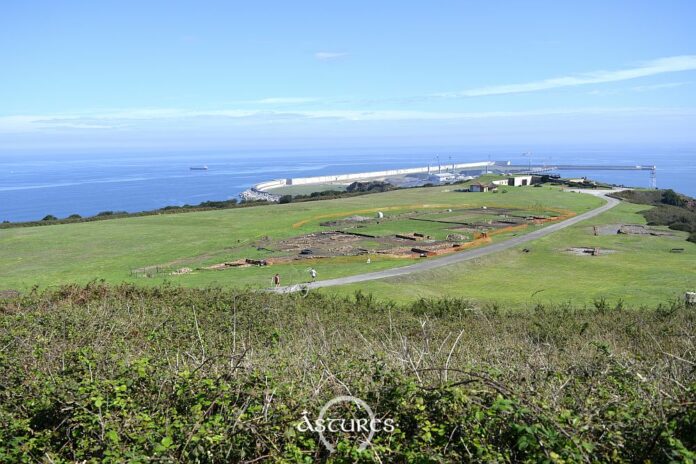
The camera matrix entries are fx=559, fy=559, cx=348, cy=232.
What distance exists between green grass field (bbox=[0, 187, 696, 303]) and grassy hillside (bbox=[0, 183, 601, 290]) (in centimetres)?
6

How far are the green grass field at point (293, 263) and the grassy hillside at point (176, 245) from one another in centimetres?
6

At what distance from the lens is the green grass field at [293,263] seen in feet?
89.5

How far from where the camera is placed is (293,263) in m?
33.6

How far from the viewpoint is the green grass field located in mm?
27266

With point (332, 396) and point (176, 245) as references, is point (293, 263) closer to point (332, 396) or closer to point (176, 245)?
point (176, 245)

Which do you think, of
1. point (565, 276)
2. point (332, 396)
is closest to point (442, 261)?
point (565, 276)

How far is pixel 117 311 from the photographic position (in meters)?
14.6

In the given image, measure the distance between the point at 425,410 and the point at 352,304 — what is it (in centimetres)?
1433

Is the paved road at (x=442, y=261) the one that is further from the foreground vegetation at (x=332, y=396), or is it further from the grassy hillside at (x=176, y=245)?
the foreground vegetation at (x=332, y=396)

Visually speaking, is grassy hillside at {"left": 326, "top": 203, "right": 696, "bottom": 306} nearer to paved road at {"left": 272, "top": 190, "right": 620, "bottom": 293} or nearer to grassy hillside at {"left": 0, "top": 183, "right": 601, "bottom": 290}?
paved road at {"left": 272, "top": 190, "right": 620, "bottom": 293}

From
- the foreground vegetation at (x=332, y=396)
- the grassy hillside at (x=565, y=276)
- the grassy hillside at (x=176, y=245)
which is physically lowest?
the grassy hillside at (x=565, y=276)

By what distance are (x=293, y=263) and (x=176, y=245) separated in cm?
1117

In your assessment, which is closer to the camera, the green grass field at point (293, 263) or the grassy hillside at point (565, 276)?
the grassy hillside at point (565, 276)

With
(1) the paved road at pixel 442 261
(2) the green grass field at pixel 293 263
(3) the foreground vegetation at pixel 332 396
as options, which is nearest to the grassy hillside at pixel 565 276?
(2) the green grass field at pixel 293 263
